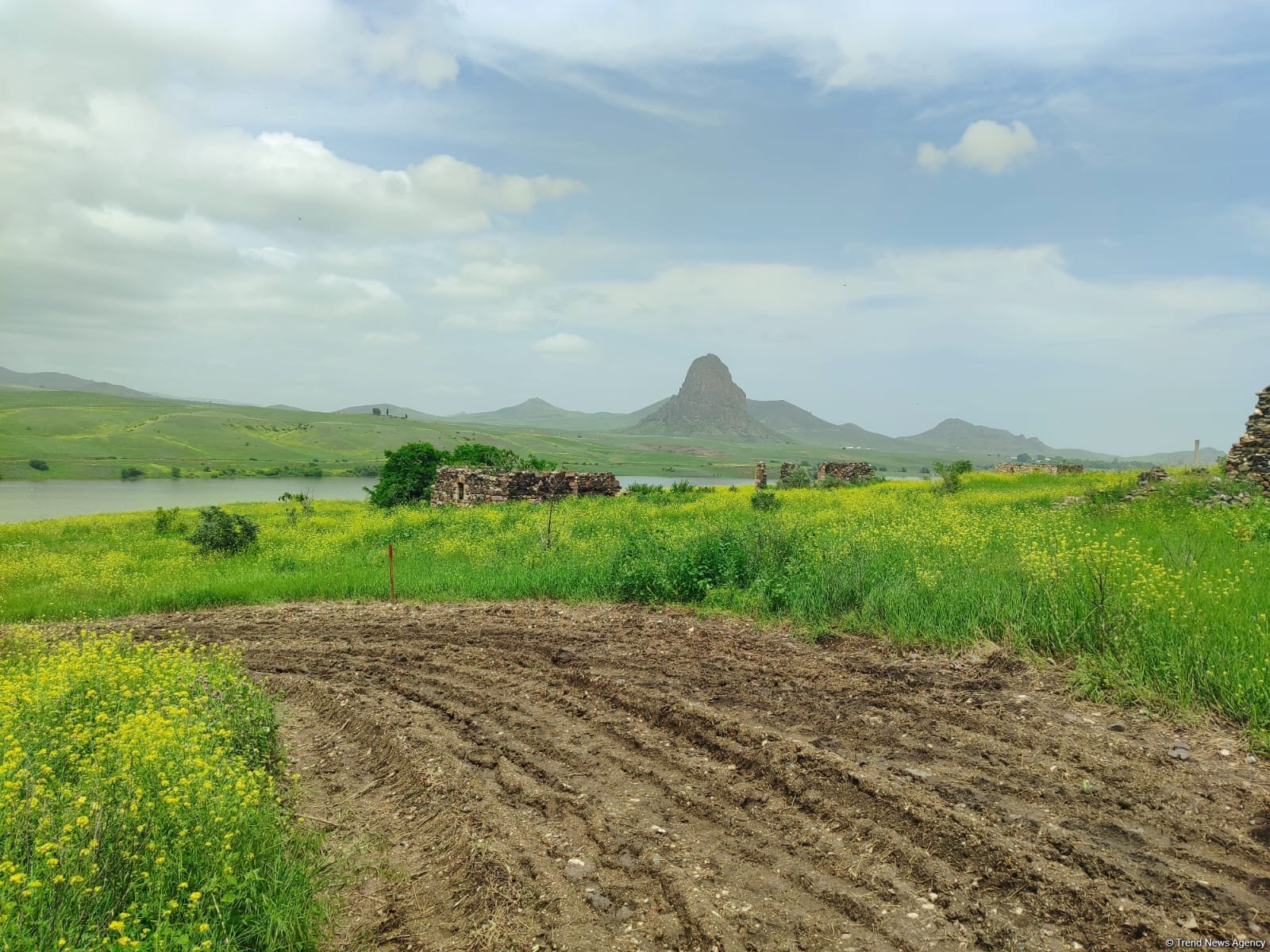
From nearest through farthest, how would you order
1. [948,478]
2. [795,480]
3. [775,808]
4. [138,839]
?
[138,839] < [775,808] < [948,478] < [795,480]

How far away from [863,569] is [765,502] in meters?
13.6

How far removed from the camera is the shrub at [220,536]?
19688 mm

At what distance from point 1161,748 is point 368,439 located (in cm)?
18407

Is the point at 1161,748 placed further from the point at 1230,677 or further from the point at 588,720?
the point at 588,720

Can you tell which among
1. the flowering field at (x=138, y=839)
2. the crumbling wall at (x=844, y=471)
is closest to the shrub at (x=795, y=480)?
the crumbling wall at (x=844, y=471)

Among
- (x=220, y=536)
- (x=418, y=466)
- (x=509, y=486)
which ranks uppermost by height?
(x=418, y=466)

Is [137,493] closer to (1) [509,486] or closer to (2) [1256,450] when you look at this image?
(1) [509,486]

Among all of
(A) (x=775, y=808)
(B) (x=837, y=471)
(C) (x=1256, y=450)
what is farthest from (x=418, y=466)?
(A) (x=775, y=808)

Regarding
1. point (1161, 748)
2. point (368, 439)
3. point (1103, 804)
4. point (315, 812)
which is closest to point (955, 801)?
point (1103, 804)

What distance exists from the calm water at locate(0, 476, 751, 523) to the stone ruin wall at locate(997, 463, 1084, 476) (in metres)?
16.3

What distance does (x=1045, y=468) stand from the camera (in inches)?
1415

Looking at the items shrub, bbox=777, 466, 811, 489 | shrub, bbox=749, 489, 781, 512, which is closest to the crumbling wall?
shrub, bbox=777, 466, 811, 489

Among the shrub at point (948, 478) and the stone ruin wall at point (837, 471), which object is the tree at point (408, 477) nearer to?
the stone ruin wall at point (837, 471)

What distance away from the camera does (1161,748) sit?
5.35 m
